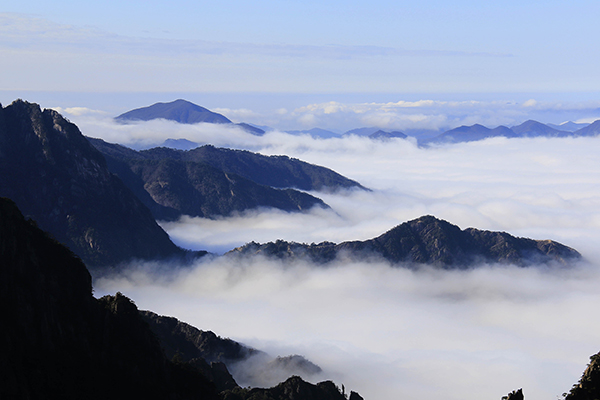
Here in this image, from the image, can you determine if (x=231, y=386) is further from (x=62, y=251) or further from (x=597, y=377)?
(x=597, y=377)

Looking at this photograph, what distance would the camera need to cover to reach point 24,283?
10475 centimetres

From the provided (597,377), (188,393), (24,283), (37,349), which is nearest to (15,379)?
(37,349)

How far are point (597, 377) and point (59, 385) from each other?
84.4 metres

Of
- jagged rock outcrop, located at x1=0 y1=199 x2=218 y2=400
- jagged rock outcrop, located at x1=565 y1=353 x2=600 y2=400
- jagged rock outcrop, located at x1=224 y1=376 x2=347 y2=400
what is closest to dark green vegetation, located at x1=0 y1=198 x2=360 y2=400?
jagged rock outcrop, located at x1=0 y1=199 x2=218 y2=400

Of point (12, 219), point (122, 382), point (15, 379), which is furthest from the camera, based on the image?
point (122, 382)

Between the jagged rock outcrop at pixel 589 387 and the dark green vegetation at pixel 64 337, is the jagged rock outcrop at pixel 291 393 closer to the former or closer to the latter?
the dark green vegetation at pixel 64 337

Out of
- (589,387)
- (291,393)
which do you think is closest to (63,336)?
(291,393)

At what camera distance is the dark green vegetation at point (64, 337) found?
9844 centimetres

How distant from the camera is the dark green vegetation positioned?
98438mm

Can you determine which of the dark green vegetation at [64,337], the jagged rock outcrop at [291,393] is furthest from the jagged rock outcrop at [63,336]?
the jagged rock outcrop at [291,393]

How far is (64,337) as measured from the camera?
108750 millimetres

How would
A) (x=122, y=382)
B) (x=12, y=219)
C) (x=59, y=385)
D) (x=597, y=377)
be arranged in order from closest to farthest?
1. (x=597, y=377)
2. (x=59, y=385)
3. (x=12, y=219)
4. (x=122, y=382)

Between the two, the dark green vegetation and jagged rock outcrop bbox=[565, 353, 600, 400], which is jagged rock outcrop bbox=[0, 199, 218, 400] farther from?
jagged rock outcrop bbox=[565, 353, 600, 400]

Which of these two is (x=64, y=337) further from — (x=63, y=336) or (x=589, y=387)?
(x=589, y=387)
